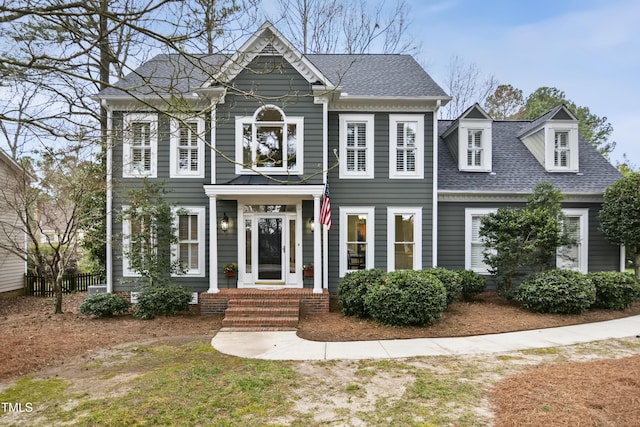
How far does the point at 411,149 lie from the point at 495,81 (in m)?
15.2

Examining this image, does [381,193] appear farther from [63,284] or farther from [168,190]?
[63,284]

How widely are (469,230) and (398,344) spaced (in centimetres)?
551

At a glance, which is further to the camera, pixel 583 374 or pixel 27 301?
pixel 27 301

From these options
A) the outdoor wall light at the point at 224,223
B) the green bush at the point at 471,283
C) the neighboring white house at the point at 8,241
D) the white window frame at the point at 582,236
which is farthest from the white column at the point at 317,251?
the neighboring white house at the point at 8,241

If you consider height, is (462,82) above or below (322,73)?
above

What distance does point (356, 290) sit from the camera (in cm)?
835

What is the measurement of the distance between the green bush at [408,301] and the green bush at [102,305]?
251 inches

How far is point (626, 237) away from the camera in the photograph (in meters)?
9.72

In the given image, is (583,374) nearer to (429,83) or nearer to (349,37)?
(429,83)

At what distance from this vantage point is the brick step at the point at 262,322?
25.5 ft

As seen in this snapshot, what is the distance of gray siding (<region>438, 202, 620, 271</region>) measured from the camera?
10.6 meters

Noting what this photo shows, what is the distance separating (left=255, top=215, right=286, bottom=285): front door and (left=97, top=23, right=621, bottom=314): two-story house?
0.03 metres

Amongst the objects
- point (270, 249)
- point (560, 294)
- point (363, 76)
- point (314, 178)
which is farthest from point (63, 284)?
point (560, 294)

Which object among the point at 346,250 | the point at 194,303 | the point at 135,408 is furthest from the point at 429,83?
the point at 135,408
